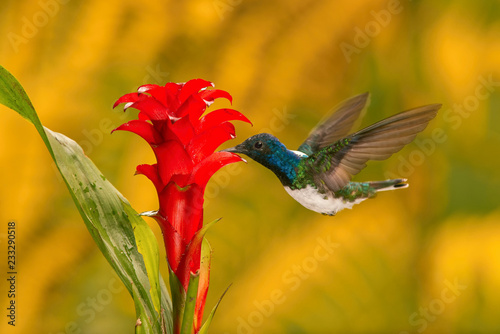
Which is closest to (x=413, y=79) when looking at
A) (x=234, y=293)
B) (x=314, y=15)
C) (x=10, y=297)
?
(x=314, y=15)

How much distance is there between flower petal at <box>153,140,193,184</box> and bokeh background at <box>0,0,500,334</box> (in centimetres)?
77

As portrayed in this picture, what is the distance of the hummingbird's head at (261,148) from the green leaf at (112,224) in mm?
254

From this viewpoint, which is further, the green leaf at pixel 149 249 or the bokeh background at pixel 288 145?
the bokeh background at pixel 288 145

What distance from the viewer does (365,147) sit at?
1133 millimetres

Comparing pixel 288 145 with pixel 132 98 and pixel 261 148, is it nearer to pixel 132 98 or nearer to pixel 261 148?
pixel 261 148

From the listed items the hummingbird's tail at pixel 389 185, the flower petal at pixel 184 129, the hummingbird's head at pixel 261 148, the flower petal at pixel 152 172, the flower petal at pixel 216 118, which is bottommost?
the hummingbird's tail at pixel 389 185

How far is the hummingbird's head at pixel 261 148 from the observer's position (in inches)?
44.0

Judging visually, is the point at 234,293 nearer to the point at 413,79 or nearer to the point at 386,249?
the point at 386,249

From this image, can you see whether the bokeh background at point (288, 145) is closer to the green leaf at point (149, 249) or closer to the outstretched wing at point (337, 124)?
the outstretched wing at point (337, 124)

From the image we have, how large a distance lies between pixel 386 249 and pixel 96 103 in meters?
1.07

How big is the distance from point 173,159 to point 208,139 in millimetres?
74

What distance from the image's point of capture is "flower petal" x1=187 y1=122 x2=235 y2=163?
963mm

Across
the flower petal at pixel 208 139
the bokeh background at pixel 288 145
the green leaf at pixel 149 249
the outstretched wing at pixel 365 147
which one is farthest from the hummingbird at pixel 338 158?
the bokeh background at pixel 288 145

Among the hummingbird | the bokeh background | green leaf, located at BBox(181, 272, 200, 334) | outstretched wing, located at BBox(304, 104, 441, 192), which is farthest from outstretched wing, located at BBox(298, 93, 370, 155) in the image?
green leaf, located at BBox(181, 272, 200, 334)
